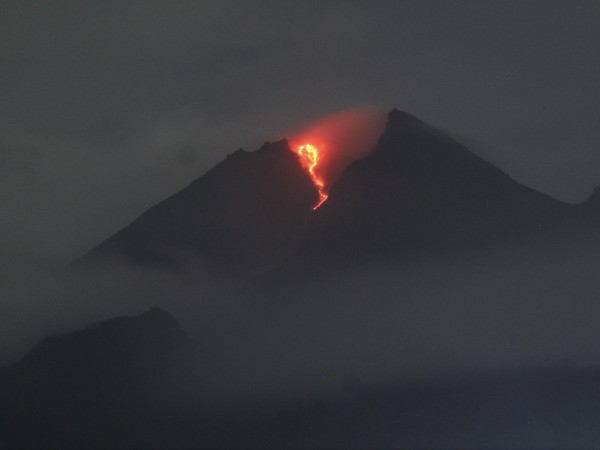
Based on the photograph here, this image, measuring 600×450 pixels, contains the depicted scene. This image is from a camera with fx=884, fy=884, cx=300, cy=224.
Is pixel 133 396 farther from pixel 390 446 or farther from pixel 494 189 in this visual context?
pixel 494 189

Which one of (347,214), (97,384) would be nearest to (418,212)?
(347,214)

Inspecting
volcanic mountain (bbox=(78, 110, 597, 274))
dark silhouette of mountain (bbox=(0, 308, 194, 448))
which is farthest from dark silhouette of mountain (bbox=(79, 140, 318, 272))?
dark silhouette of mountain (bbox=(0, 308, 194, 448))

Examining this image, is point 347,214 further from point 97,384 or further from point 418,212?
point 97,384

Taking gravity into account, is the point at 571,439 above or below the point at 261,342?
below

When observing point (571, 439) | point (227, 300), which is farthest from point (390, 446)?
point (227, 300)

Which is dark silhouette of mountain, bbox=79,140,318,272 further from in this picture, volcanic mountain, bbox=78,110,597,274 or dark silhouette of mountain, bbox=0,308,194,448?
dark silhouette of mountain, bbox=0,308,194,448

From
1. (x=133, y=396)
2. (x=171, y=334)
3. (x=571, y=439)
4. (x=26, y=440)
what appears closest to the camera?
(x=571, y=439)
